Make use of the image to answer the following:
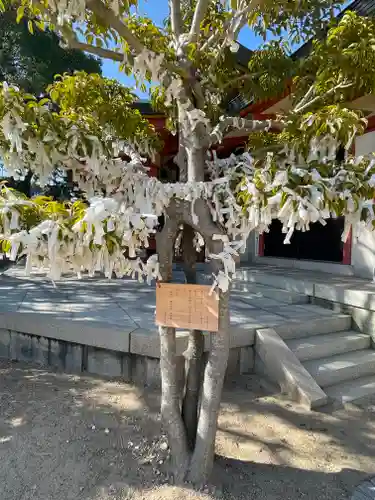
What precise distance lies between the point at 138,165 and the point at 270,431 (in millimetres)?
2077

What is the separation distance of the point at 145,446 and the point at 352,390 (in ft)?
6.32

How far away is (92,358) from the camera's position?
141 inches

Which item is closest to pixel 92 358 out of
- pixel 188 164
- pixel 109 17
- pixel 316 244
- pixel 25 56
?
pixel 188 164

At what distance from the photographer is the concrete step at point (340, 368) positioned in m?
3.40

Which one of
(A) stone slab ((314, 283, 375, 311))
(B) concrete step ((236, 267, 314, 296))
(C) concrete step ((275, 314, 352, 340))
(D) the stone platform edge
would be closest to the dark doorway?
(B) concrete step ((236, 267, 314, 296))

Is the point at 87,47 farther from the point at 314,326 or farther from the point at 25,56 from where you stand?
the point at 25,56

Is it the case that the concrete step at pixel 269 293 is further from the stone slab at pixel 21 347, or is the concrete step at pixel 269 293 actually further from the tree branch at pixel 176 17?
the tree branch at pixel 176 17

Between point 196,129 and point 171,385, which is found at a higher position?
point 196,129

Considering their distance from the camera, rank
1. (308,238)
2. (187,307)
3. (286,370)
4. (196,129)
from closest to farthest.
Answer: (187,307)
(196,129)
(286,370)
(308,238)

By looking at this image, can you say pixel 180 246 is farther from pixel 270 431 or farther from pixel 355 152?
Result: pixel 355 152

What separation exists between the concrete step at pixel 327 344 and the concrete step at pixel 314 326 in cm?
6

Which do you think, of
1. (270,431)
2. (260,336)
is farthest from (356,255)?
(270,431)

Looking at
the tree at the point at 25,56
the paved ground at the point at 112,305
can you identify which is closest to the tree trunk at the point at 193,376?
the paved ground at the point at 112,305

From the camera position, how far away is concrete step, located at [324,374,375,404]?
319 cm
